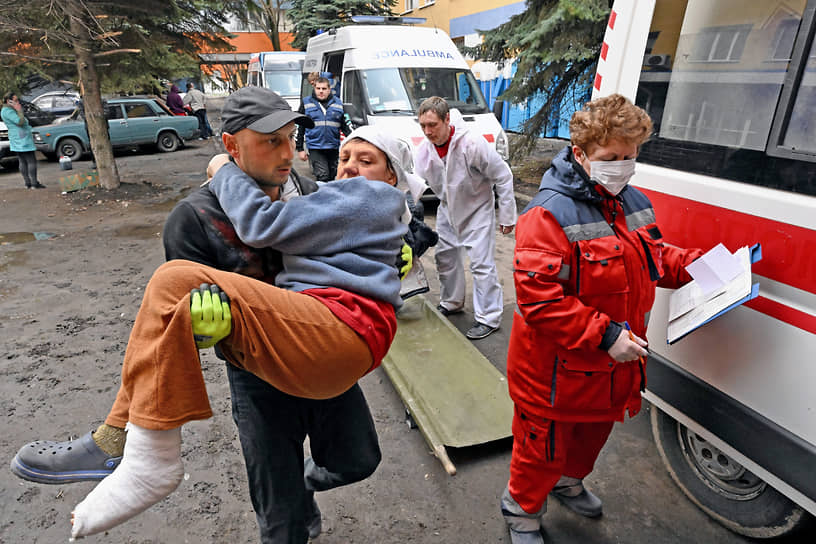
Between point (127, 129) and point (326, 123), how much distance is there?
402 inches

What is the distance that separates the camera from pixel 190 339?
119 centimetres

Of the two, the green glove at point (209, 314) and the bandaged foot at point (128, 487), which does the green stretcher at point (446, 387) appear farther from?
the green glove at point (209, 314)

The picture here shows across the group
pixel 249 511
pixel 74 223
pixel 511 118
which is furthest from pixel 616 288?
pixel 511 118

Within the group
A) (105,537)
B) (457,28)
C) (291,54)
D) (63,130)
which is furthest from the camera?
(457,28)

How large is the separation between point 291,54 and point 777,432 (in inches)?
661

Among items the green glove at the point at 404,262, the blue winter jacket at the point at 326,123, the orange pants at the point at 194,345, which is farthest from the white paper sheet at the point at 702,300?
the blue winter jacket at the point at 326,123

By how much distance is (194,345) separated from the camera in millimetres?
1215

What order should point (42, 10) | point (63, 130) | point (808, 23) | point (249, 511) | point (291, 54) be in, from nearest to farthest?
point (808, 23) → point (249, 511) → point (42, 10) → point (63, 130) → point (291, 54)

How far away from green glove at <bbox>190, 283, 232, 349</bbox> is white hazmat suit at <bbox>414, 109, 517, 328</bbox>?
10.8 ft

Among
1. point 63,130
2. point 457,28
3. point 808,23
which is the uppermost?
point 457,28

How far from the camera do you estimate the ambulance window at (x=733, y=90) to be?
182 cm

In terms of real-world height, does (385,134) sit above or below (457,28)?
below

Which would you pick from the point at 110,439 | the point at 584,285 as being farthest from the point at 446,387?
the point at 110,439

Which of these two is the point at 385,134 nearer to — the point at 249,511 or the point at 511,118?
the point at 249,511
